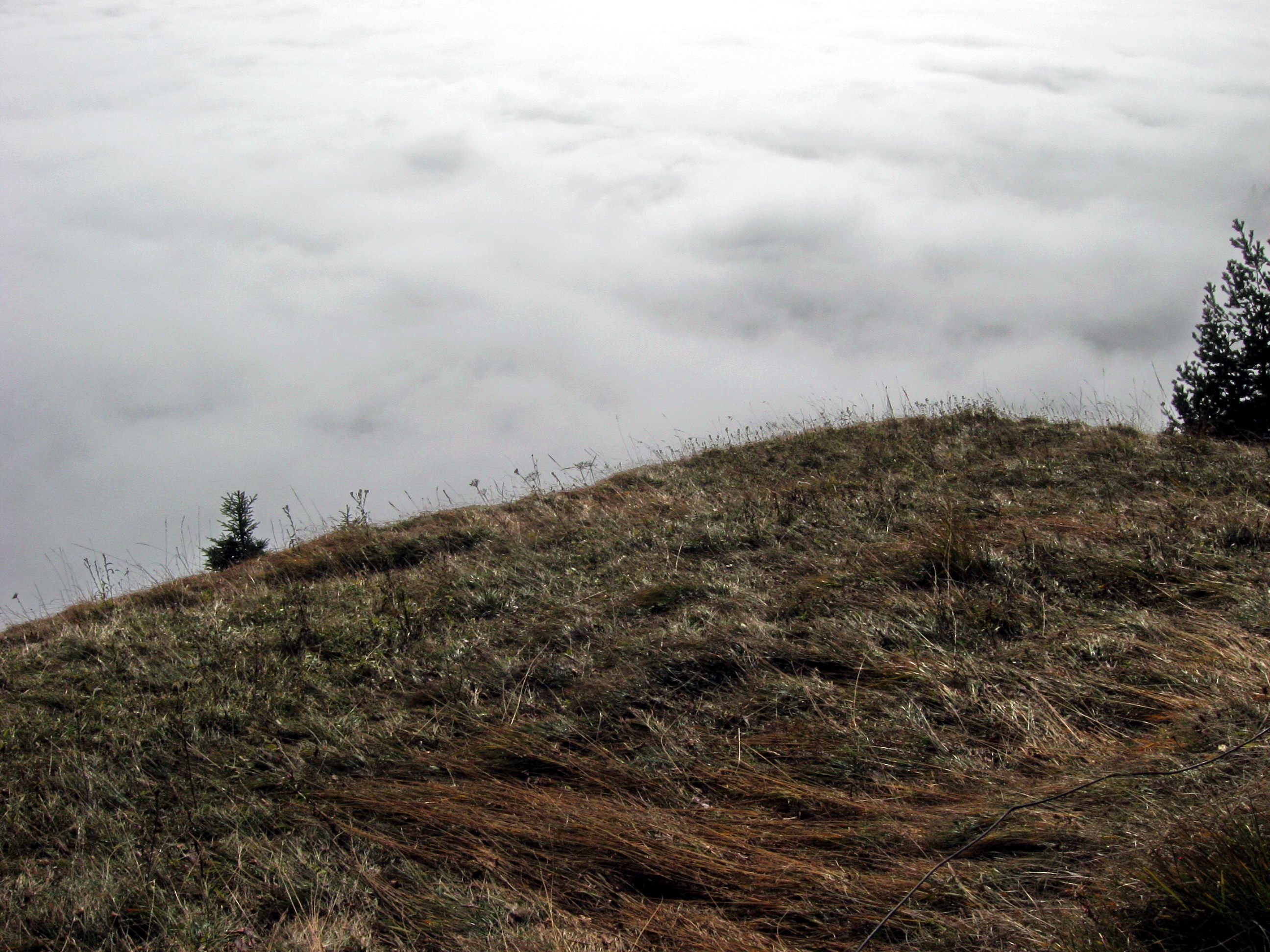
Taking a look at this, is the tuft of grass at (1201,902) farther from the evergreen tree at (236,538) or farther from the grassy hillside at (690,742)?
the evergreen tree at (236,538)

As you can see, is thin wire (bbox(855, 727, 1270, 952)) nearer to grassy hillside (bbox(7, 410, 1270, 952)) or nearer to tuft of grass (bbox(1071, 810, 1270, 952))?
grassy hillside (bbox(7, 410, 1270, 952))

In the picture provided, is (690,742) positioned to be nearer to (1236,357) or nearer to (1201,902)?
(1201,902)

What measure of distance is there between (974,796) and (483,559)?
522cm

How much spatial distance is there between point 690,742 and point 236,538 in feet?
45.8

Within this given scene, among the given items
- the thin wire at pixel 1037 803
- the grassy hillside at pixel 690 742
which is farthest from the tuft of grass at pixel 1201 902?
the thin wire at pixel 1037 803

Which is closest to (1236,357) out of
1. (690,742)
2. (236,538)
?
(690,742)

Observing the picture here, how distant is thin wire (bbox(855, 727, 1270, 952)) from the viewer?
8.70 ft

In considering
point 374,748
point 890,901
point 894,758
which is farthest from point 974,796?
point 374,748

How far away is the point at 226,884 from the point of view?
3383 mm

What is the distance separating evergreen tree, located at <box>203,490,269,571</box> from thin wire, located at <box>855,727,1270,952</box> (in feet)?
44.3

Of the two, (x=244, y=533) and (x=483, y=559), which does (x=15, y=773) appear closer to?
(x=483, y=559)

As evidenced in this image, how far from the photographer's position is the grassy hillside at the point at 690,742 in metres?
2.91

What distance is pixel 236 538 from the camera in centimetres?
1582

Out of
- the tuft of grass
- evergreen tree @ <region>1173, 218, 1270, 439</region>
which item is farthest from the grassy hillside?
evergreen tree @ <region>1173, 218, 1270, 439</region>
